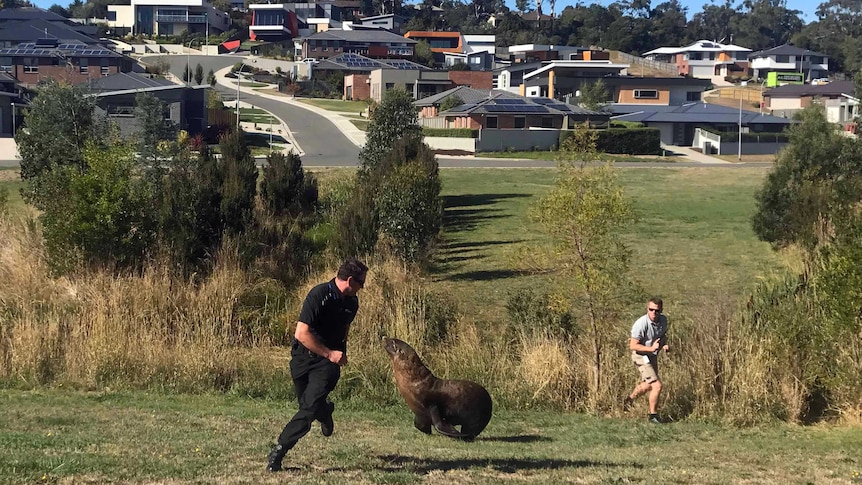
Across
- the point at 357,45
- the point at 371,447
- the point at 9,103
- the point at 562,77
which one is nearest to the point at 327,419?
the point at 371,447

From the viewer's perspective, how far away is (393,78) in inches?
3494

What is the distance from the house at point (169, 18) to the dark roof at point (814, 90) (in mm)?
75863

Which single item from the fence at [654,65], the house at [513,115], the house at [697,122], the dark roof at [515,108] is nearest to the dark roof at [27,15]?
the fence at [654,65]

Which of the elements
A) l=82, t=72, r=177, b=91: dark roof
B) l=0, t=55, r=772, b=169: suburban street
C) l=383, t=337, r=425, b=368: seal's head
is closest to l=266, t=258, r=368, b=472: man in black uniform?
l=383, t=337, r=425, b=368: seal's head

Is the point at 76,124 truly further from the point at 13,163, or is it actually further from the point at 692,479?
the point at 692,479

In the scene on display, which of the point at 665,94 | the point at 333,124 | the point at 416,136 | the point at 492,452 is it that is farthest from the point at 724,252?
the point at 665,94

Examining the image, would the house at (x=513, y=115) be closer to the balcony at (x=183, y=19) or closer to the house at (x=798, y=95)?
the house at (x=798, y=95)

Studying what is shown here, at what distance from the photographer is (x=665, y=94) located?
8919cm

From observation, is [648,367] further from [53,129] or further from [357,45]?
[357,45]

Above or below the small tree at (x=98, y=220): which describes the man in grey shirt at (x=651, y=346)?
below

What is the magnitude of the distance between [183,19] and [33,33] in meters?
31.8

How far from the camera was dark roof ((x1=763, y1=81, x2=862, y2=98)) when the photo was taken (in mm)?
91894

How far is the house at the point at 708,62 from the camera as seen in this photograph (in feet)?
434

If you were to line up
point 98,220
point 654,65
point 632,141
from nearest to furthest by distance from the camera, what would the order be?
point 98,220 < point 632,141 < point 654,65
